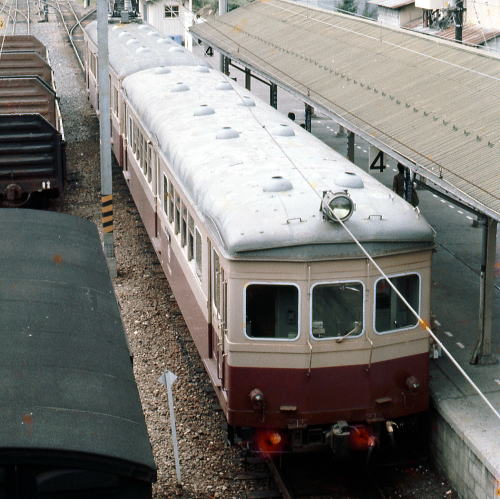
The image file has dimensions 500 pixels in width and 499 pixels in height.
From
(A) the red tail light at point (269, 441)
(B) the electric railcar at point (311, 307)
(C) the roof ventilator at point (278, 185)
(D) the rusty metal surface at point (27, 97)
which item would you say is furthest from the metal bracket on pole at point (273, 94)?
(A) the red tail light at point (269, 441)

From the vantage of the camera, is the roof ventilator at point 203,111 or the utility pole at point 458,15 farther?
the utility pole at point 458,15

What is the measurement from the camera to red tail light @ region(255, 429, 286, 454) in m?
9.00

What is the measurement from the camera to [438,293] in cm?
1349

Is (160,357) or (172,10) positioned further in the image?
(172,10)

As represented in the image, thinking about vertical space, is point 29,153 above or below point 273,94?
below

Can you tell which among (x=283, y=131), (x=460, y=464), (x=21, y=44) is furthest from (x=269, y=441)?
(x=21, y=44)

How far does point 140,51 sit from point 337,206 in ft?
34.7

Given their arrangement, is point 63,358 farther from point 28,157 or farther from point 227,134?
point 28,157

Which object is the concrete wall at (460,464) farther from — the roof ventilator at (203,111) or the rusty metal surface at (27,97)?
the rusty metal surface at (27,97)

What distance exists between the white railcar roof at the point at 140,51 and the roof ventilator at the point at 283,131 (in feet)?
19.6

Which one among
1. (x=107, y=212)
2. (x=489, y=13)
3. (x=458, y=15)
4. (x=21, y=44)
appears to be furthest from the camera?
(x=489, y=13)

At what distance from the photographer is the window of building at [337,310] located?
8.72m

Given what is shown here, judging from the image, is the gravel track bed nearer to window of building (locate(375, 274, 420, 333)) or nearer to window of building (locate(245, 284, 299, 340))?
window of building (locate(245, 284, 299, 340))

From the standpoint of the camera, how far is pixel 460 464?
928cm
